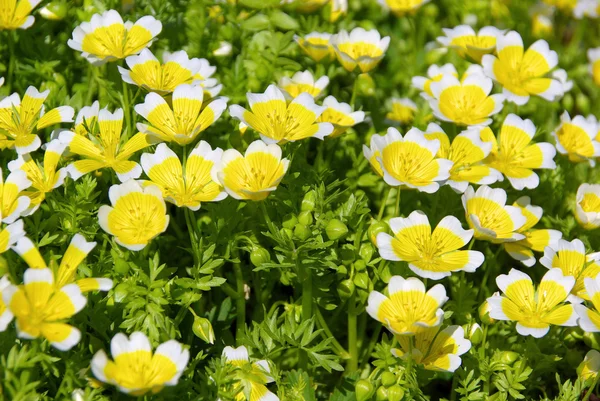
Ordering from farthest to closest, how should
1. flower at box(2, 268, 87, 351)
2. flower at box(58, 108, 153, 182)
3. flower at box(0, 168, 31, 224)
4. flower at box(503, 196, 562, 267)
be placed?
flower at box(503, 196, 562, 267), flower at box(58, 108, 153, 182), flower at box(0, 168, 31, 224), flower at box(2, 268, 87, 351)

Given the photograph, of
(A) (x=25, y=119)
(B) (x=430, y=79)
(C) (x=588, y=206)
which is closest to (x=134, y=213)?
(A) (x=25, y=119)

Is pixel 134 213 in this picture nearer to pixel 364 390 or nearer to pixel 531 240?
pixel 364 390

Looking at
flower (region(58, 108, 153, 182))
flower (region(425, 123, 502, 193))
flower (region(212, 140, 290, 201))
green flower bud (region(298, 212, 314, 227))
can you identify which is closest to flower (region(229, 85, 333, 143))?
flower (region(212, 140, 290, 201))

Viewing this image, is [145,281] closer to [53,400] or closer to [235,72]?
[53,400]

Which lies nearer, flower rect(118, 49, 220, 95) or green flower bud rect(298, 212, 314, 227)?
green flower bud rect(298, 212, 314, 227)

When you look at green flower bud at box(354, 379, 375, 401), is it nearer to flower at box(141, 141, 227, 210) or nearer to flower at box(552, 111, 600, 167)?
flower at box(141, 141, 227, 210)

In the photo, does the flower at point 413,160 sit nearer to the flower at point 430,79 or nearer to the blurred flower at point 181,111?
the flower at point 430,79

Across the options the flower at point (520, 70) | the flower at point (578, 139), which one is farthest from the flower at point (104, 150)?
the flower at point (578, 139)
